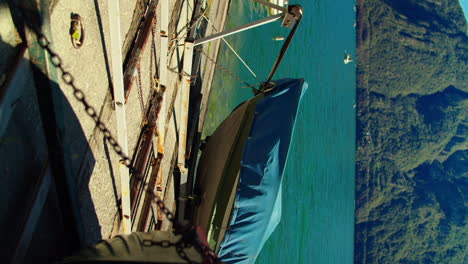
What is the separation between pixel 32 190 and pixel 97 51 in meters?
0.79

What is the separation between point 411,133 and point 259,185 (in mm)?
16499

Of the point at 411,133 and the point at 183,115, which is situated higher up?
the point at 411,133

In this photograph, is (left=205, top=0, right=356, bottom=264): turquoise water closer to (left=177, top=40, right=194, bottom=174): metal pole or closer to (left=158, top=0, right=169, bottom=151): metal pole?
(left=177, top=40, right=194, bottom=174): metal pole

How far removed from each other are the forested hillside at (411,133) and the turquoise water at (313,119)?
6.78 feet

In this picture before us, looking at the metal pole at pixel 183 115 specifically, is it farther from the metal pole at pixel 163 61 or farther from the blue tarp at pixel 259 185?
the blue tarp at pixel 259 185

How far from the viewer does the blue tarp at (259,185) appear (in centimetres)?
273

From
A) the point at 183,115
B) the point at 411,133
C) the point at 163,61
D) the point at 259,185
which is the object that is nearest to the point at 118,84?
the point at 163,61

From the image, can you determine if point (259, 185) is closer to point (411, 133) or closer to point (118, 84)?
point (118, 84)

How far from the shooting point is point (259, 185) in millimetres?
2744

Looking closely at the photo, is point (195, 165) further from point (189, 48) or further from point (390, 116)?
point (390, 116)

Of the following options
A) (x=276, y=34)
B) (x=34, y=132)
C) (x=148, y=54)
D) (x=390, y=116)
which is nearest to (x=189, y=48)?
(x=148, y=54)

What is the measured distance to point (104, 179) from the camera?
230cm

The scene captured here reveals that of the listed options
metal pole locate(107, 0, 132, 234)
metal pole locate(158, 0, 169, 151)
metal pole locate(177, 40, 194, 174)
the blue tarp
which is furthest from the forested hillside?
metal pole locate(107, 0, 132, 234)

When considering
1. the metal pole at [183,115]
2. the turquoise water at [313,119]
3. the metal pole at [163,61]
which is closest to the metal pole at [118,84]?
the metal pole at [163,61]
